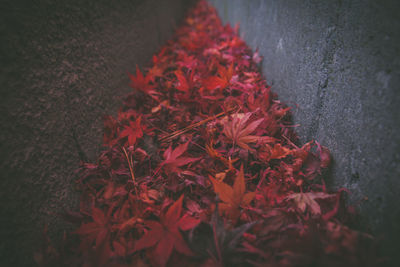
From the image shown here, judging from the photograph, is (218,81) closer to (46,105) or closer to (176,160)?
(176,160)

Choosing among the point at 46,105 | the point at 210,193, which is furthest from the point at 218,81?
the point at 46,105

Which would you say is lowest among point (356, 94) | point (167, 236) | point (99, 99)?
point (167, 236)

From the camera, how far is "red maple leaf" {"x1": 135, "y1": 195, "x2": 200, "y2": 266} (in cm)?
55

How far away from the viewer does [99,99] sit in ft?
A: 3.29

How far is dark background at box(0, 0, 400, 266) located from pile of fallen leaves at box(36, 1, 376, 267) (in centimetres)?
7

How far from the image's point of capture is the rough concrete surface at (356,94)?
0.46 m

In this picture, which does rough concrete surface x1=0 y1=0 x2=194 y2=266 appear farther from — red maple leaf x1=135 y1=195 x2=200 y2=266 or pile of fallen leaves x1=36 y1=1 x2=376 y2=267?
red maple leaf x1=135 y1=195 x2=200 y2=266

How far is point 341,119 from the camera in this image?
0.64 m

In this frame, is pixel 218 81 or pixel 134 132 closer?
pixel 134 132

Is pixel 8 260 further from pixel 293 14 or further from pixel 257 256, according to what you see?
pixel 293 14

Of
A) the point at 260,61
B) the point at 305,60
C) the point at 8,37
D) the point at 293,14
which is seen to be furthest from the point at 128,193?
the point at 260,61

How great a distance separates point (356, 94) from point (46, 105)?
0.99 meters

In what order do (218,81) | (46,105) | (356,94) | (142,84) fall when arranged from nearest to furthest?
(356,94)
(46,105)
(218,81)
(142,84)

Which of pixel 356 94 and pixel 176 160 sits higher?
pixel 356 94
